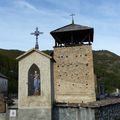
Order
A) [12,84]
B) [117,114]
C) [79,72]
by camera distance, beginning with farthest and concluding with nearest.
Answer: [12,84] → [79,72] → [117,114]

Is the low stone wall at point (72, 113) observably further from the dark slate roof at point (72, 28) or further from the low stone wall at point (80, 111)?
the dark slate roof at point (72, 28)

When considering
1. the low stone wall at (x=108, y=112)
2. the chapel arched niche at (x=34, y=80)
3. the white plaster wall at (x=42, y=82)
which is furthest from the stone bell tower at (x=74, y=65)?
the white plaster wall at (x=42, y=82)

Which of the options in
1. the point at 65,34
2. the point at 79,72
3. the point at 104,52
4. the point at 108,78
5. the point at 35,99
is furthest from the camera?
the point at 104,52

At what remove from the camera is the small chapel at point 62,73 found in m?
16.8

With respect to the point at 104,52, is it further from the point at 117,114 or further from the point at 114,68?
the point at 117,114

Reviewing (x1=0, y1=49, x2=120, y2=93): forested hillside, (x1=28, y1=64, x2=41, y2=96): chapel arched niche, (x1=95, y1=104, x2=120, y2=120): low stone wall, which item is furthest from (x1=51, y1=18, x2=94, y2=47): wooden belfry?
(x1=0, y1=49, x2=120, y2=93): forested hillside

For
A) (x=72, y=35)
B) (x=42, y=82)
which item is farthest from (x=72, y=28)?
(x=42, y=82)

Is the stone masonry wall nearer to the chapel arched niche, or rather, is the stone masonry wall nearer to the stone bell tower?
the stone bell tower

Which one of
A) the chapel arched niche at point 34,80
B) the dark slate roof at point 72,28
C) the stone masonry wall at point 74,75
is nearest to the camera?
the chapel arched niche at point 34,80

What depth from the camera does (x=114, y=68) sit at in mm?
115625

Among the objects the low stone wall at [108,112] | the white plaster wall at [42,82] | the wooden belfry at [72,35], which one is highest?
the wooden belfry at [72,35]

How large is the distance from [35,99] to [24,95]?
0.70 meters

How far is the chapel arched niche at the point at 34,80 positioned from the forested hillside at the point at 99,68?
66.9 feet

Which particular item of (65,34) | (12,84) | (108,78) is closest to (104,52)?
(108,78)
